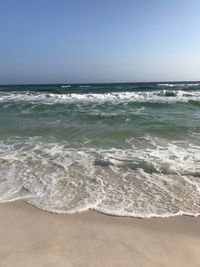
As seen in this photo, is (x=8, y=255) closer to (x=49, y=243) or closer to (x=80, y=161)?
(x=49, y=243)

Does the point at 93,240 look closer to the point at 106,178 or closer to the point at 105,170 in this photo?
the point at 106,178

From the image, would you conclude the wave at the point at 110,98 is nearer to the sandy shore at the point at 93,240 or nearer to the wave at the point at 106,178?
the wave at the point at 106,178

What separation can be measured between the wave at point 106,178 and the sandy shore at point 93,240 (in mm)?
262

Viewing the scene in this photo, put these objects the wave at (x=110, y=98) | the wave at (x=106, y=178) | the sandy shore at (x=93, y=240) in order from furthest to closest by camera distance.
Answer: the wave at (x=110, y=98) → the wave at (x=106, y=178) → the sandy shore at (x=93, y=240)

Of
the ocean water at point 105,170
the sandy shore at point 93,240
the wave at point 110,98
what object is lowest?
the wave at point 110,98

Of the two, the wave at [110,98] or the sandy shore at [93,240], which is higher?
the sandy shore at [93,240]

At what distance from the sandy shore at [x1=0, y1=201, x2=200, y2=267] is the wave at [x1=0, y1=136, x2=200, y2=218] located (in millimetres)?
262

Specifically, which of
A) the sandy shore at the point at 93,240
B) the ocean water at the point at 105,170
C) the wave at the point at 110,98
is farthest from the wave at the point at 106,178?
the wave at the point at 110,98

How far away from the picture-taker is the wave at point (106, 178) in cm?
429

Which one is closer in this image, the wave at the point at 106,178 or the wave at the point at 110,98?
the wave at the point at 106,178

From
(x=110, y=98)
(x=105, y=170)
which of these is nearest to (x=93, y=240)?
(x=105, y=170)

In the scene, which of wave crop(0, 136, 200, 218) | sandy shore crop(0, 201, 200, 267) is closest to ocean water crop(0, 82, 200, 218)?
wave crop(0, 136, 200, 218)

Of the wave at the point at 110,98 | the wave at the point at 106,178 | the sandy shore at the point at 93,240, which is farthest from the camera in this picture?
the wave at the point at 110,98

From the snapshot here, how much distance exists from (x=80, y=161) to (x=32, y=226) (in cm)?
284
